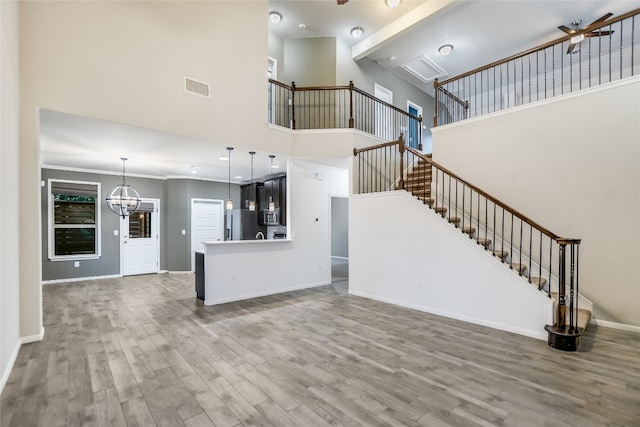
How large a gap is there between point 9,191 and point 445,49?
8.85 meters

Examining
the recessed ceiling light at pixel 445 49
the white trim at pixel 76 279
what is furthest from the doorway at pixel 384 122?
the white trim at pixel 76 279

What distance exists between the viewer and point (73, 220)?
24.0 feet

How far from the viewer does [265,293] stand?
5.84 meters

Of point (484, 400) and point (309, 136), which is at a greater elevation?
point (309, 136)

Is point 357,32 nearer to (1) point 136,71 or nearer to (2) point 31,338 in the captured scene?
(1) point 136,71

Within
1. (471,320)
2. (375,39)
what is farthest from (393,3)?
(471,320)

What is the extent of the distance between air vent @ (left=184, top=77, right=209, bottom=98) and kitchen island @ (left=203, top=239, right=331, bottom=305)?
253cm

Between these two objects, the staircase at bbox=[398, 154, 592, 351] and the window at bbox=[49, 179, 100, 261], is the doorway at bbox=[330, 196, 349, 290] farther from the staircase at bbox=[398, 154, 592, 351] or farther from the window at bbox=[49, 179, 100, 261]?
the window at bbox=[49, 179, 100, 261]

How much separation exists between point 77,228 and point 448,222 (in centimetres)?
869

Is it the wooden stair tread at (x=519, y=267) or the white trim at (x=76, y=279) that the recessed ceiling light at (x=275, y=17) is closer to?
the wooden stair tread at (x=519, y=267)

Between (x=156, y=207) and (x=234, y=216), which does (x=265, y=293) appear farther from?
A: (x=156, y=207)

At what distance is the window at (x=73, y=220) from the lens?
23.1 ft

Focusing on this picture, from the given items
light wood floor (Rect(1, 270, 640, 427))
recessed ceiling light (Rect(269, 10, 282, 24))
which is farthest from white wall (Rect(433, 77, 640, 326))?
recessed ceiling light (Rect(269, 10, 282, 24))

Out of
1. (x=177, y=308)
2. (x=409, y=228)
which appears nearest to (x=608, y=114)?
(x=409, y=228)
